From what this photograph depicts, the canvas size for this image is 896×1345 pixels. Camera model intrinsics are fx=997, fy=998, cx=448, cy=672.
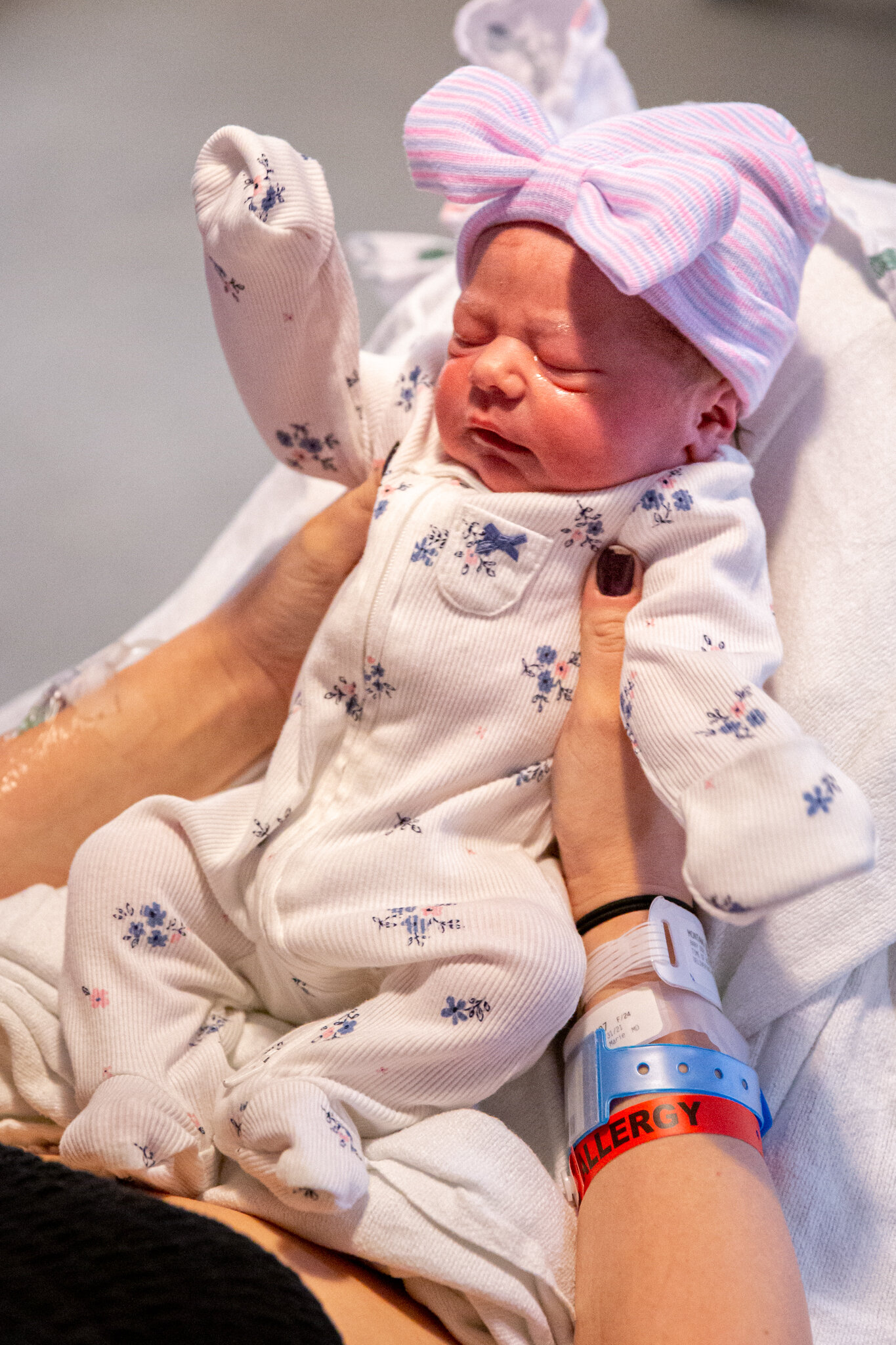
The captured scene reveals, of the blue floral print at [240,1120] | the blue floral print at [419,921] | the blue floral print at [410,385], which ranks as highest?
the blue floral print at [410,385]

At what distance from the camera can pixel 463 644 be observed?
777mm

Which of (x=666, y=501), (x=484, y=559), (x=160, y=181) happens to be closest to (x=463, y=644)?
(x=484, y=559)

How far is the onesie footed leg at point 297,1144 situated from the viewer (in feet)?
2.00

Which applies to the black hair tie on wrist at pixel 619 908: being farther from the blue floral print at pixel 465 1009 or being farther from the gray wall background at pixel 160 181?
the gray wall background at pixel 160 181

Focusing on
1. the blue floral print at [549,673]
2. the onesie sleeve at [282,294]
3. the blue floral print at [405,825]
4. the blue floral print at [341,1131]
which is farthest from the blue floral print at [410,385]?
the blue floral print at [341,1131]

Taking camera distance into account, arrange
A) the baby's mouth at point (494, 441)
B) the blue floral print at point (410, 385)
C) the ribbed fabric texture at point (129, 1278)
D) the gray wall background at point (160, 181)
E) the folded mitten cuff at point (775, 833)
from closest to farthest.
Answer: the ribbed fabric texture at point (129, 1278), the folded mitten cuff at point (775, 833), the baby's mouth at point (494, 441), the blue floral print at point (410, 385), the gray wall background at point (160, 181)

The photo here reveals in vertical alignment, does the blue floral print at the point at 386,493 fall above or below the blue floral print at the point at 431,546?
above

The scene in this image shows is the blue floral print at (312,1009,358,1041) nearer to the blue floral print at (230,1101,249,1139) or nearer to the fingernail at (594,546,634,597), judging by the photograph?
the blue floral print at (230,1101,249,1139)

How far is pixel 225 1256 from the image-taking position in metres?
0.48

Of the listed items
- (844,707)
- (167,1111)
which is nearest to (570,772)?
(844,707)

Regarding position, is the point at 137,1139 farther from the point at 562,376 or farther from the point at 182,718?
the point at 562,376

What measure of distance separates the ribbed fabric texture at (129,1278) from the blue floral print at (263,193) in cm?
67

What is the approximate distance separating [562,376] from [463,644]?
0.21 m

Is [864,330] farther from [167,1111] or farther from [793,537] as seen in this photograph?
[167,1111]
